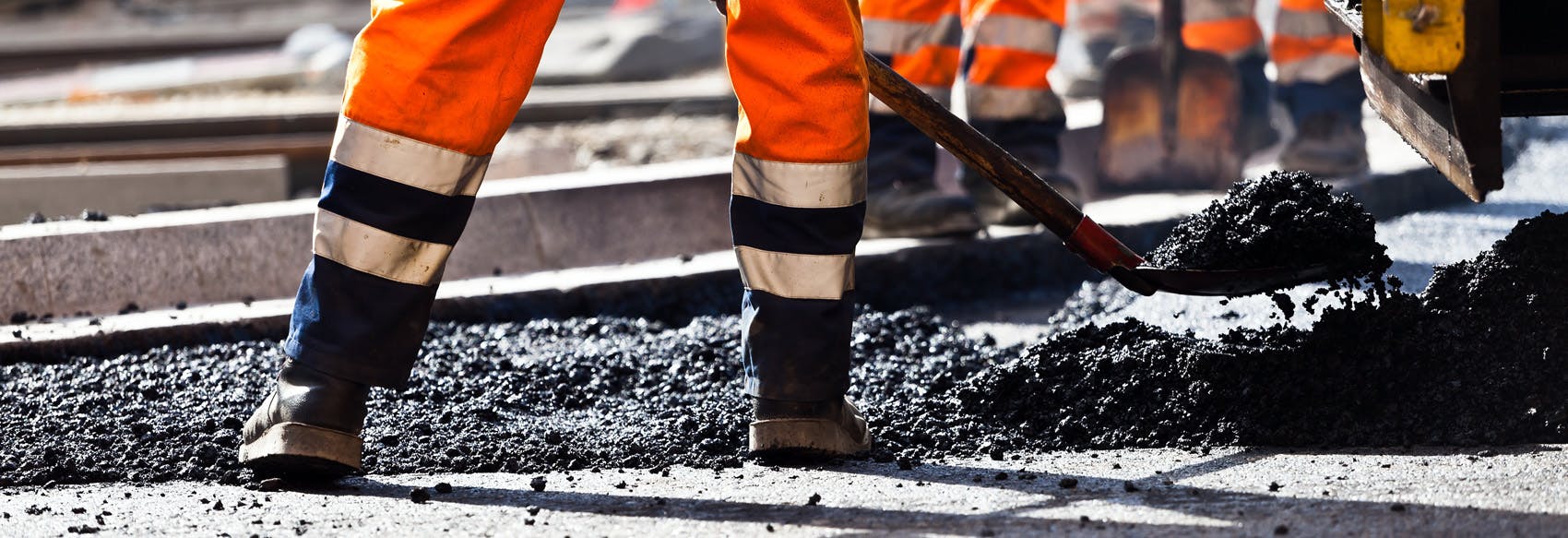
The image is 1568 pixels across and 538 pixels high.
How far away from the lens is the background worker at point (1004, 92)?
431cm

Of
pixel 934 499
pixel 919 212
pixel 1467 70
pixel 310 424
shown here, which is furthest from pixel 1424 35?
pixel 919 212

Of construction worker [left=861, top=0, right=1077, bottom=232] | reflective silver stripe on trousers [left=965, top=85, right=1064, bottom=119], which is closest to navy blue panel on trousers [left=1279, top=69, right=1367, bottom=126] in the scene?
construction worker [left=861, top=0, right=1077, bottom=232]

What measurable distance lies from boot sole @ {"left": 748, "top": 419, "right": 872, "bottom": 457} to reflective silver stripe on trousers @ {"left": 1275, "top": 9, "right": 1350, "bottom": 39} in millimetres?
3518

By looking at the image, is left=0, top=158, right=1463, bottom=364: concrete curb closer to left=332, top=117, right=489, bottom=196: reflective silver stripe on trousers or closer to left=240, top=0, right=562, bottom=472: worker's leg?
left=240, top=0, right=562, bottom=472: worker's leg

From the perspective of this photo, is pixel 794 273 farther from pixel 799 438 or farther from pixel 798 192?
pixel 799 438

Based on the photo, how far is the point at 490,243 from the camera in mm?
4145

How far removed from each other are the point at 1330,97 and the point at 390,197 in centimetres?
396

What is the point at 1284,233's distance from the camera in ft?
8.43

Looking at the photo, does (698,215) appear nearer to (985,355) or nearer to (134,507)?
(985,355)

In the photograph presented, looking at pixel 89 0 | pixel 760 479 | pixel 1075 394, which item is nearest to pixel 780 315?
pixel 760 479

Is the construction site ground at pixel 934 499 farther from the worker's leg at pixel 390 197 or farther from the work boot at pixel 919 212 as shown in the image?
the work boot at pixel 919 212

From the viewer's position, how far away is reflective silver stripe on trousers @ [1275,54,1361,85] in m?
5.34

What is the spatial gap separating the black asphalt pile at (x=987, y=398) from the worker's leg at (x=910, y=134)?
1.18m

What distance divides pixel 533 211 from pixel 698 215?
523 mm
